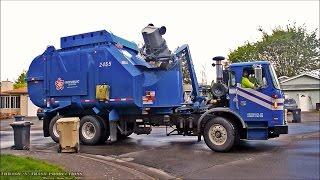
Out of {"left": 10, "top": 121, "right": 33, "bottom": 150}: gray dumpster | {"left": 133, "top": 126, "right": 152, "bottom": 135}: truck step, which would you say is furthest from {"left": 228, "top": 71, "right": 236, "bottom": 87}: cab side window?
{"left": 10, "top": 121, "right": 33, "bottom": 150}: gray dumpster

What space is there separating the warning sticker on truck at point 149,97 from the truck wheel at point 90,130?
1.79 meters

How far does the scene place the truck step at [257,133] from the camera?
10.9 metres

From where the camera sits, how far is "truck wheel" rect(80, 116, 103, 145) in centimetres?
1347

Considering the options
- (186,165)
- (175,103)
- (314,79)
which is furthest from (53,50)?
(314,79)

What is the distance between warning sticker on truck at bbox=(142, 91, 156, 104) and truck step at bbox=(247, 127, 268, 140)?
3522mm

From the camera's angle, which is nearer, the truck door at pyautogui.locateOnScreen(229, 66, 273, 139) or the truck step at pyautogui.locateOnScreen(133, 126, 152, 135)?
the truck door at pyautogui.locateOnScreen(229, 66, 273, 139)

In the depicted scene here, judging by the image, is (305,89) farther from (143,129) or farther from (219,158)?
(219,158)

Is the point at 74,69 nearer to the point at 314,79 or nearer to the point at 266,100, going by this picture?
the point at 266,100

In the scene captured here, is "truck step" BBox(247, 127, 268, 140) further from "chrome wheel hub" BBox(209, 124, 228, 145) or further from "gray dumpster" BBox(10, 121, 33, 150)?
"gray dumpster" BBox(10, 121, 33, 150)

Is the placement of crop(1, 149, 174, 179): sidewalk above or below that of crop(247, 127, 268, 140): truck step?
below

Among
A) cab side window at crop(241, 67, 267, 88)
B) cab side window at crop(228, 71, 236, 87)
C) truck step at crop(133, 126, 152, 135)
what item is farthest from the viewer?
truck step at crop(133, 126, 152, 135)

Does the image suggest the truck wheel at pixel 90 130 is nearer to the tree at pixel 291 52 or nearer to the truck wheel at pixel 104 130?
the truck wheel at pixel 104 130

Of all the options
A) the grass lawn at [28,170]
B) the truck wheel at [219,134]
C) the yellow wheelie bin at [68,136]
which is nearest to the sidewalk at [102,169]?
the grass lawn at [28,170]

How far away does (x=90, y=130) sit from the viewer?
45.1 feet
